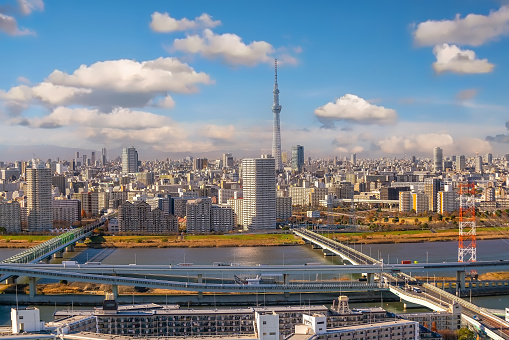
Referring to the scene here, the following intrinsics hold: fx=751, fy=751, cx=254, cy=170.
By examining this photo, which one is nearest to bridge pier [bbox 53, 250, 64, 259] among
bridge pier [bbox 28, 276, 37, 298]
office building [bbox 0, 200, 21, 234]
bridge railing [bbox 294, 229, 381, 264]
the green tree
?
office building [bbox 0, 200, 21, 234]

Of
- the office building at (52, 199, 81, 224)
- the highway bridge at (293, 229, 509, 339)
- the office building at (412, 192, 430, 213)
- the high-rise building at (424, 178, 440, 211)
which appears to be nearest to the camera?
the highway bridge at (293, 229, 509, 339)

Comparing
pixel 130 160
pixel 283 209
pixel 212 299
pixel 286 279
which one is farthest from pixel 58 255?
pixel 130 160

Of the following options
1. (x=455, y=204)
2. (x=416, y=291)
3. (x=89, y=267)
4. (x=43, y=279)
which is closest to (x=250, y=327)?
(x=416, y=291)

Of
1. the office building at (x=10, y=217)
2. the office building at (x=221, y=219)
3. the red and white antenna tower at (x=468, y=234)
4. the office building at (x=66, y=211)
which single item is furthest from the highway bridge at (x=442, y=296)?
the office building at (x=66, y=211)

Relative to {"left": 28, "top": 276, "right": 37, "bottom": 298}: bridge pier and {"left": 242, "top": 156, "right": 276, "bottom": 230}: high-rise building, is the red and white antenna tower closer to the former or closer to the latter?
{"left": 242, "top": 156, "right": 276, "bottom": 230}: high-rise building

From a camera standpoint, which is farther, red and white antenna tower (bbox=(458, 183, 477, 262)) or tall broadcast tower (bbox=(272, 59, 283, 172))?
tall broadcast tower (bbox=(272, 59, 283, 172))
